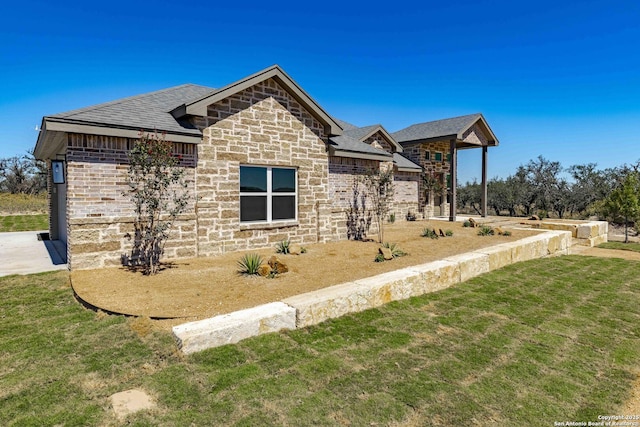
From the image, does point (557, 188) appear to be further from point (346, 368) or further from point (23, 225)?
point (23, 225)

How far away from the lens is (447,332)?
4.91 m

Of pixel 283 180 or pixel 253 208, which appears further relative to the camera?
pixel 283 180

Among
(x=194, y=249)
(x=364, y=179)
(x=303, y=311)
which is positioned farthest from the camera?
(x=364, y=179)

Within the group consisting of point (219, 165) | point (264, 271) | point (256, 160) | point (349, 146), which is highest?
point (349, 146)

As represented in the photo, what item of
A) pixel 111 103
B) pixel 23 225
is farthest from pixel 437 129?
pixel 23 225

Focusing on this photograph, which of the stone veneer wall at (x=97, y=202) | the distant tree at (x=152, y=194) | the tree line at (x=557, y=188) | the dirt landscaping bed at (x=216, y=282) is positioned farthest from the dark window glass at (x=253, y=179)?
the tree line at (x=557, y=188)

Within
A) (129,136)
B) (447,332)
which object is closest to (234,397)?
(447,332)

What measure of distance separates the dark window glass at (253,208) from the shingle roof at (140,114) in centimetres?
237

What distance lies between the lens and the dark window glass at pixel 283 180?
1054 cm

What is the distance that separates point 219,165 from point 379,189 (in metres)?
5.73

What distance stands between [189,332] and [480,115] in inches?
850

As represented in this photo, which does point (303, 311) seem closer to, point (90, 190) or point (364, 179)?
point (90, 190)

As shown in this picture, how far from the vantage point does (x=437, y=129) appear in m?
21.6

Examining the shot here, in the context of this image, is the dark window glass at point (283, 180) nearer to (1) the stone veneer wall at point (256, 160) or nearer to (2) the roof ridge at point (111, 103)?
(1) the stone veneer wall at point (256, 160)
